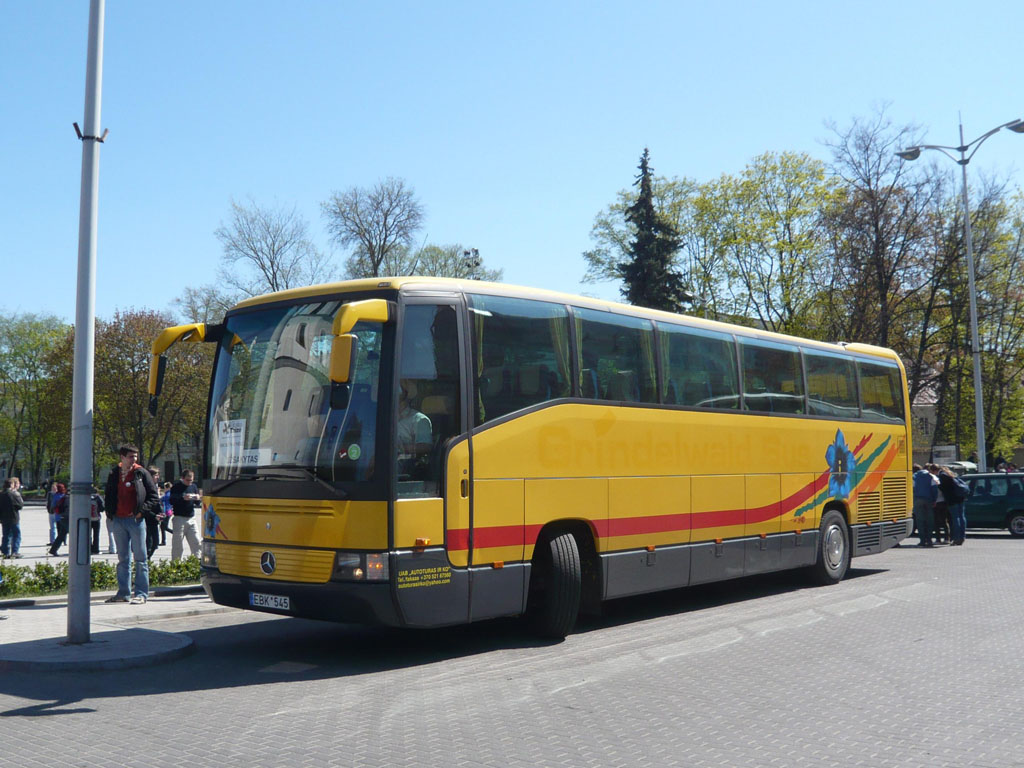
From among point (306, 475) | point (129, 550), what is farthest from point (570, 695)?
point (129, 550)

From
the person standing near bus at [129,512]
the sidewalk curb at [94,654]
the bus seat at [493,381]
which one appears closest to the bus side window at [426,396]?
the bus seat at [493,381]

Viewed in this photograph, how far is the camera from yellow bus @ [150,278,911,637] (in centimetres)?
878

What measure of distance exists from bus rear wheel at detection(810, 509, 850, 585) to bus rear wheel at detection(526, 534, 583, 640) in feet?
20.5

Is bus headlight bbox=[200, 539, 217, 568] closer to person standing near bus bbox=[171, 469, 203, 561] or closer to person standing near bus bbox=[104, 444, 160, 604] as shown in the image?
person standing near bus bbox=[104, 444, 160, 604]

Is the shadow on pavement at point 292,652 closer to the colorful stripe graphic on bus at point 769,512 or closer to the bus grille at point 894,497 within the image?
the colorful stripe graphic on bus at point 769,512

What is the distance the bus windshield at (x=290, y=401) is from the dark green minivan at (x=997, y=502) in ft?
72.3

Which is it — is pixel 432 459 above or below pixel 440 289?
below

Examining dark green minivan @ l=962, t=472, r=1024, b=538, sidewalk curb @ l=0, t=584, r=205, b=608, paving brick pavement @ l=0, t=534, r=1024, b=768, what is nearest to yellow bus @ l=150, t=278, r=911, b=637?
paving brick pavement @ l=0, t=534, r=1024, b=768

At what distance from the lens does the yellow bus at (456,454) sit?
878cm

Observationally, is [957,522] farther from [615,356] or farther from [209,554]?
[209,554]

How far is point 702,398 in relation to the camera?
12.7 m

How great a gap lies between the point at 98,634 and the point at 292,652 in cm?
209

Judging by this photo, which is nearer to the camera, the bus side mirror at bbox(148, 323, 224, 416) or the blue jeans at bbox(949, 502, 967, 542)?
the bus side mirror at bbox(148, 323, 224, 416)

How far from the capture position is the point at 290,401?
9.20 metres
